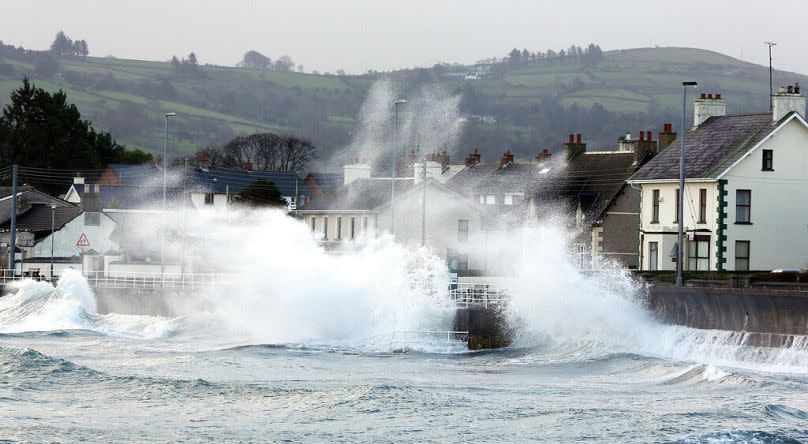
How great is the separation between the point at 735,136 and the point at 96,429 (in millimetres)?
33245

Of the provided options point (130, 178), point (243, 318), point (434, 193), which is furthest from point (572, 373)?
point (130, 178)

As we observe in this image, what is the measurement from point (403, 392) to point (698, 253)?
23.0 meters

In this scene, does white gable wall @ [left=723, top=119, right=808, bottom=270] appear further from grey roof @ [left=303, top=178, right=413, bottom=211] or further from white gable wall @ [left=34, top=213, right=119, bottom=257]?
white gable wall @ [left=34, top=213, right=119, bottom=257]

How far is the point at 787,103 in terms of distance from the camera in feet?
183

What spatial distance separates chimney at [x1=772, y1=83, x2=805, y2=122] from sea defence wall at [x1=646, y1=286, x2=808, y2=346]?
13861mm

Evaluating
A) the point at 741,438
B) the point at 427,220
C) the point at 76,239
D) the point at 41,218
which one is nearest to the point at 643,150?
the point at 427,220

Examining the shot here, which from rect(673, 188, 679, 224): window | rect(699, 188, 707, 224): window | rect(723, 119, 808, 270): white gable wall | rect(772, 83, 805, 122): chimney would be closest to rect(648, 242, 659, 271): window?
rect(673, 188, 679, 224): window

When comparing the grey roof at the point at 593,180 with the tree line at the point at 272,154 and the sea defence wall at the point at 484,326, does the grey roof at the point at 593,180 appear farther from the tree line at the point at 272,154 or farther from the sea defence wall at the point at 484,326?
the tree line at the point at 272,154

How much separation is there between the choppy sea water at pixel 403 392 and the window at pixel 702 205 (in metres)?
10.4

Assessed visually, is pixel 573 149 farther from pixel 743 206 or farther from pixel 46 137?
pixel 46 137

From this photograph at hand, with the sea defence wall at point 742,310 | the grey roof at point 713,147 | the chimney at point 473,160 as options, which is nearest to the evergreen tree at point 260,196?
the chimney at point 473,160

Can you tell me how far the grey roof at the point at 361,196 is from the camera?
255 feet

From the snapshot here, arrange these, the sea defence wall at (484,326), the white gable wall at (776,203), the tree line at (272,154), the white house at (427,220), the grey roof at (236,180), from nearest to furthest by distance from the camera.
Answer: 1. the sea defence wall at (484,326)
2. the white gable wall at (776,203)
3. the white house at (427,220)
4. the grey roof at (236,180)
5. the tree line at (272,154)

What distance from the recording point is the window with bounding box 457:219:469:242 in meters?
75.7
